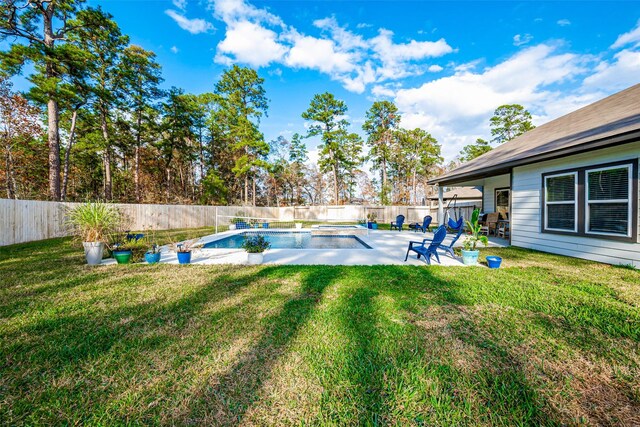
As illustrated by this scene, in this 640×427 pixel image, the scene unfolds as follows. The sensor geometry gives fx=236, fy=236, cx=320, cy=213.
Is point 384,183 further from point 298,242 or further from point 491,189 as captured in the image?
point 298,242

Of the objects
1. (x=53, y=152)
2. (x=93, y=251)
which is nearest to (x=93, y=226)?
(x=93, y=251)

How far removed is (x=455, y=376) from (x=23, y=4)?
64.2 ft

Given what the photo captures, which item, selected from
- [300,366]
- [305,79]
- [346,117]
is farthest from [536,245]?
[346,117]

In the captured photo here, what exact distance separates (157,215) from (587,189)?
60.0 ft

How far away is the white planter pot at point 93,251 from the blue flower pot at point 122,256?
0.31m

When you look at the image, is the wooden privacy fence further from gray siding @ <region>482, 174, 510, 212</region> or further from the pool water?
gray siding @ <region>482, 174, 510, 212</region>

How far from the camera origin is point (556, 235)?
6.24m

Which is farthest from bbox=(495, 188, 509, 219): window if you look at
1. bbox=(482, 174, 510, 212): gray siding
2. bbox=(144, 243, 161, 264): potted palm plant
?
bbox=(144, 243, 161, 264): potted palm plant

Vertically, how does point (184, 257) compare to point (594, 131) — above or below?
below

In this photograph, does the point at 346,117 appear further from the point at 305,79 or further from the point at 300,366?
the point at 300,366

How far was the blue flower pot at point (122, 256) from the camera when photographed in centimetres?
541

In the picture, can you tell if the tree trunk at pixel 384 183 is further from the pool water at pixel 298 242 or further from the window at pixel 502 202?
the pool water at pixel 298 242

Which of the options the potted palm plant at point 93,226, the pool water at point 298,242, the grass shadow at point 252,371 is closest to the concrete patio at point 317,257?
the potted palm plant at point 93,226

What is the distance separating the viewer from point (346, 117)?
25.1 m
